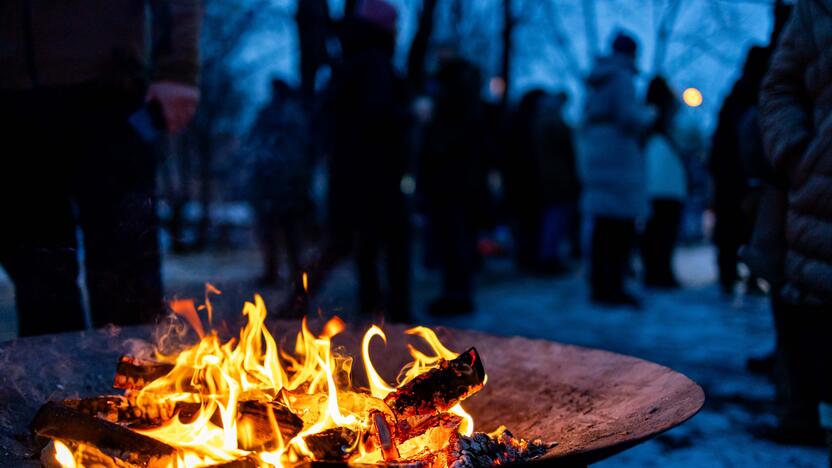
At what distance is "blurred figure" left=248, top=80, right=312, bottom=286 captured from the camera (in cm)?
653

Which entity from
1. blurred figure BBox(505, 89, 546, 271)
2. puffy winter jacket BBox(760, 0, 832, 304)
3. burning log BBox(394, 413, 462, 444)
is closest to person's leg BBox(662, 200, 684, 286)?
blurred figure BBox(505, 89, 546, 271)

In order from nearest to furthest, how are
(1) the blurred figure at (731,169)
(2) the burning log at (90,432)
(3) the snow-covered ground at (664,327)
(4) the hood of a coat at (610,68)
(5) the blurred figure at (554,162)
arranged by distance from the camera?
(2) the burning log at (90,432)
(3) the snow-covered ground at (664,327)
(1) the blurred figure at (731,169)
(4) the hood of a coat at (610,68)
(5) the blurred figure at (554,162)

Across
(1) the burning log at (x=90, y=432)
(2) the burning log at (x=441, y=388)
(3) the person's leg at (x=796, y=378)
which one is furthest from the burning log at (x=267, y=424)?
(3) the person's leg at (x=796, y=378)

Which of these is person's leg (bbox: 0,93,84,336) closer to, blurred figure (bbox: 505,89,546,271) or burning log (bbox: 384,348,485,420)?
burning log (bbox: 384,348,485,420)

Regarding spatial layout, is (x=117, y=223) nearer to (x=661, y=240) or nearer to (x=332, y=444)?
(x=332, y=444)

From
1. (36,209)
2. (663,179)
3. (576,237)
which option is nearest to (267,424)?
(36,209)

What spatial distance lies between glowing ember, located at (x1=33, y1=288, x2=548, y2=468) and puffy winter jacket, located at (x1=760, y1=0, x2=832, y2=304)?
1.36 metres

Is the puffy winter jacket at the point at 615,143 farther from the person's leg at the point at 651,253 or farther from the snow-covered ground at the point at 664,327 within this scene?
the person's leg at the point at 651,253

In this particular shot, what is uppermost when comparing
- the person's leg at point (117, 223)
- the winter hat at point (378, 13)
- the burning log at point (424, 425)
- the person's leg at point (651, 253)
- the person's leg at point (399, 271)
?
the winter hat at point (378, 13)

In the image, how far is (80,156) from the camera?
260 cm

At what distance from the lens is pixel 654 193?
25.4 ft

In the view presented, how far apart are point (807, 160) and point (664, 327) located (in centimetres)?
331

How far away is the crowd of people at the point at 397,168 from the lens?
257cm

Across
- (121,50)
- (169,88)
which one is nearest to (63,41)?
(121,50)
